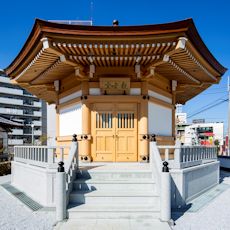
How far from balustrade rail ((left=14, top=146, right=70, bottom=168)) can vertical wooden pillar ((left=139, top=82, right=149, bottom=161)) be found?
295 centimetres

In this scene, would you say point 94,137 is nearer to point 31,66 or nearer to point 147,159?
point 147,159

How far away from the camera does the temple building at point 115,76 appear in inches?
275

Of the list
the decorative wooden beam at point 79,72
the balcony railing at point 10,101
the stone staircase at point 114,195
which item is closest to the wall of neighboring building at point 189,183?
the stone staircase at point 114,195

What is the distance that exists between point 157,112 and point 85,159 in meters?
3.32

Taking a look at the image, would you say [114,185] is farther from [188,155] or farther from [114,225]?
[188,155]

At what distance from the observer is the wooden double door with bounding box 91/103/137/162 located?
898 cm

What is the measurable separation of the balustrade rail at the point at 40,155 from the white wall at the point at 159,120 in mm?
3635

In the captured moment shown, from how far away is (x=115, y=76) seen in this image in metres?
8.95

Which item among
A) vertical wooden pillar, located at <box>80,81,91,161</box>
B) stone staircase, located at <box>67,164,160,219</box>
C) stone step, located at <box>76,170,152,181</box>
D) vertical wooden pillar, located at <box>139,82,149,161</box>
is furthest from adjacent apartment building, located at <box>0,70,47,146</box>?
stone staircase, located at <box>67,164,160,219</box>

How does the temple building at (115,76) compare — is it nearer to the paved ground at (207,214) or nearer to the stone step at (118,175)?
the stone step at (118,175)

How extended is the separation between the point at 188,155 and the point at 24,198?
5013 mm

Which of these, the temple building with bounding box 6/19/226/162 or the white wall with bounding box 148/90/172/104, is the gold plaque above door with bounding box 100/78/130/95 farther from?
the white wall with bounding box 148/90/172/104

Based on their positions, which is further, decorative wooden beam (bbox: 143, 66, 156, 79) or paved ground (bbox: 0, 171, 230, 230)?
decorative wooden beam (bbox: 143, 66, 156, 79)

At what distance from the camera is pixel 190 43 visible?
727cm
